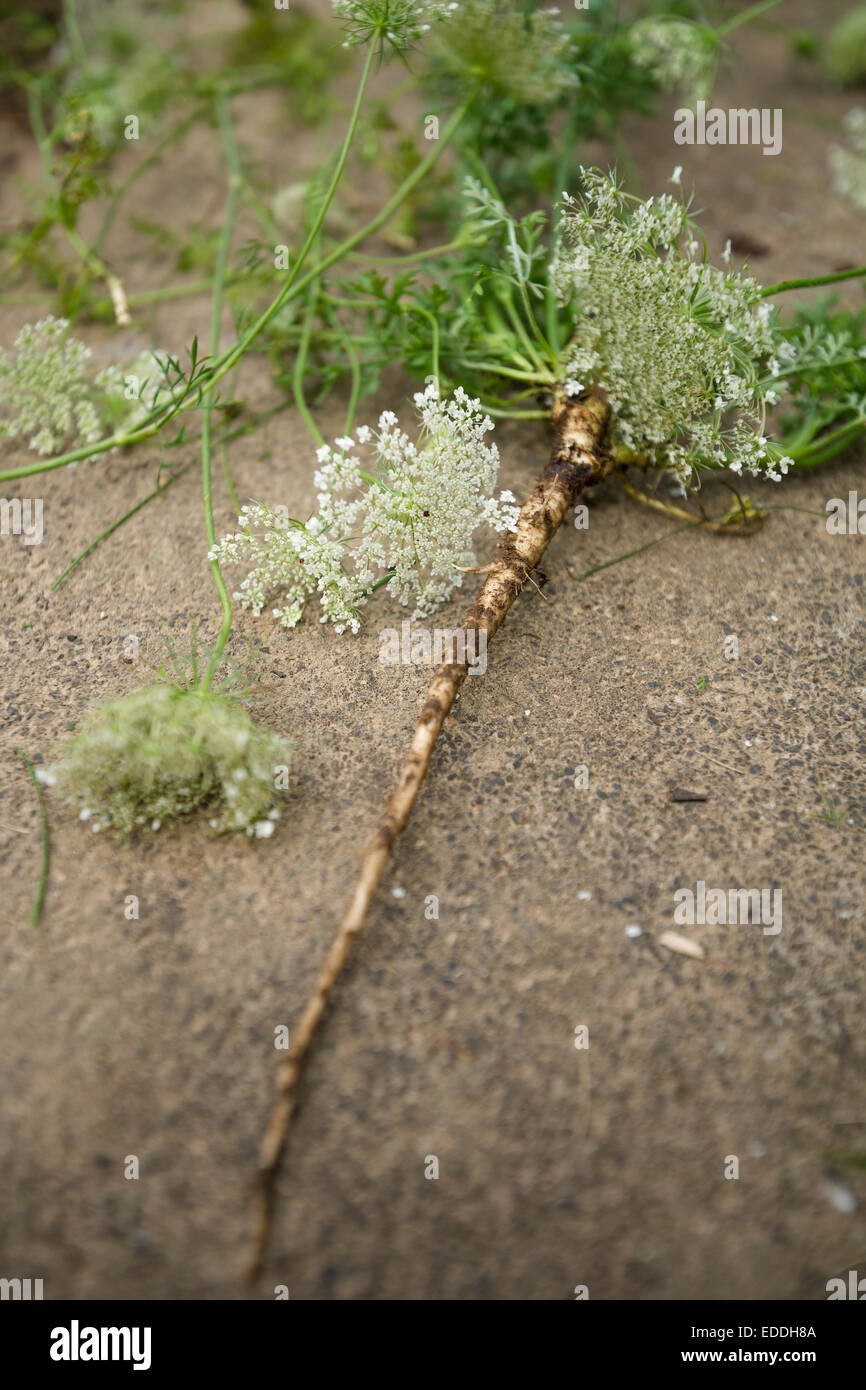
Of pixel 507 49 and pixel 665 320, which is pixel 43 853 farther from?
pixel 507 49

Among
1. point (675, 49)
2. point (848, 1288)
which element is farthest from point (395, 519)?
point (675, 49)

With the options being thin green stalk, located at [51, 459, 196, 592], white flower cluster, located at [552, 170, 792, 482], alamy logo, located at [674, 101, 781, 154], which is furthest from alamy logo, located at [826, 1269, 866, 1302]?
alamy logo, located at [674, 101, 781, 154]

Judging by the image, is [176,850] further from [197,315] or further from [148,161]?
[148,161]

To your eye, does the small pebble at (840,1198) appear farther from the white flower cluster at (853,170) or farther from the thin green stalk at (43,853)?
the white flower cluster at (853,170)

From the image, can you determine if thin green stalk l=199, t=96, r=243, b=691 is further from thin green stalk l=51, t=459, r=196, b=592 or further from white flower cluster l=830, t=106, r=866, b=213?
white flower cluster l=830, t=106, r=866, b=213
